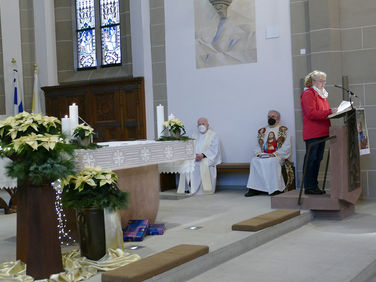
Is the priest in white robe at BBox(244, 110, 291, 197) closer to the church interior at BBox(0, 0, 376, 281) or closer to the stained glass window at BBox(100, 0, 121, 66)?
the church interior at BBox(0, 0, 376, 281)

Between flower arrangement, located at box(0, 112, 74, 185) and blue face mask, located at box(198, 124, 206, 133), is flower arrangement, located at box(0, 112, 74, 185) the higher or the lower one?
the lower one

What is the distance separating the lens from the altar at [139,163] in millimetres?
5188

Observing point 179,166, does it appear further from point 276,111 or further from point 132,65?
point 132,65

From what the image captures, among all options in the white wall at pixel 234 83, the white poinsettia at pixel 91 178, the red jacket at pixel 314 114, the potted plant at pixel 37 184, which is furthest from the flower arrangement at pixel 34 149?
the white wall at pixel 234 83

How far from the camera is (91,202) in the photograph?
4516mm

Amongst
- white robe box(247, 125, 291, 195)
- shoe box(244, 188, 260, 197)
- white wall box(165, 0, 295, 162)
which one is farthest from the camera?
white wall box(165, 0, 295, 162)

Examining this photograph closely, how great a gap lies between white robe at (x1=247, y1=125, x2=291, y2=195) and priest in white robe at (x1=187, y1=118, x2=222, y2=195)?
73 centimetres

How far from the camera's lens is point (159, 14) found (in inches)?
400

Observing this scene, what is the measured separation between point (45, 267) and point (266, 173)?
5122 mm

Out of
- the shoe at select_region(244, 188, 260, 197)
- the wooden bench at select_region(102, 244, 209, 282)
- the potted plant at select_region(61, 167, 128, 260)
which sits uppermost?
the potted plant at select_region(61, 167, 128, 260)

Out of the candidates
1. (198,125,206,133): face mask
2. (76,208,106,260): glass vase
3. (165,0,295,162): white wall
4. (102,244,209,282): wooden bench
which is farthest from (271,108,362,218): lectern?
(76,208,106,260): glass vase

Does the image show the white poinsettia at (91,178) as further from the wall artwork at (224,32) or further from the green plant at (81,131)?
the wall artwork at (224,32)

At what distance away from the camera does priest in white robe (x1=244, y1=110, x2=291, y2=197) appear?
8.63m

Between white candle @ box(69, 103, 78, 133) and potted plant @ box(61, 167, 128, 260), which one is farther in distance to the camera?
white candle @ box(69, 103, 78, 133)
